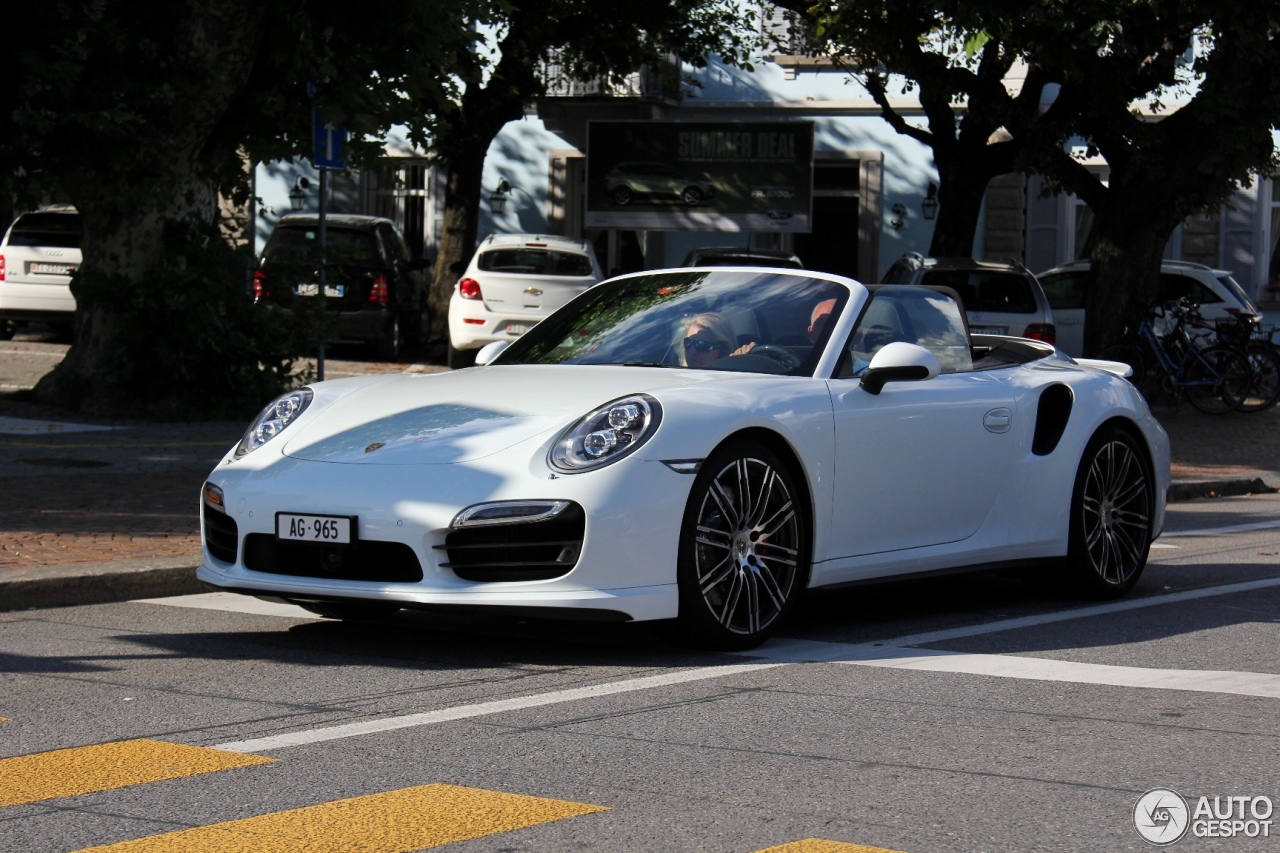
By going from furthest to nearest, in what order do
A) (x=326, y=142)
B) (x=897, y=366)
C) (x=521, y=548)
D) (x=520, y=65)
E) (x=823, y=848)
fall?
(x=520, y=65), (x=326, y=142), (x=897, y=366), (x=521, y=548), (x=823, y=848)

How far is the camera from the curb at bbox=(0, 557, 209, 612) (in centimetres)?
776

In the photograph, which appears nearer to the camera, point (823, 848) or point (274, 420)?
point (823, 848)

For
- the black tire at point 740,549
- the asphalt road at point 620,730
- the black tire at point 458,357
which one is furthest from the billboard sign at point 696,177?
the black tire at point 740,549

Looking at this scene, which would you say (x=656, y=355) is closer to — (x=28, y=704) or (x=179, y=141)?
Answer: (x=28, y=704)

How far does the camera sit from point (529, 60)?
25562 millimetres

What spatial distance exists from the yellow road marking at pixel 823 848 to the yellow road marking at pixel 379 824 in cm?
52

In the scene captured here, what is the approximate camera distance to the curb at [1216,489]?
14.6 m

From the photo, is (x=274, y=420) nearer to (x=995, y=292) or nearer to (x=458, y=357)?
(x=995, y=292)

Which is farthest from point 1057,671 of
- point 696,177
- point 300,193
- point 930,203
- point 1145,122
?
point 300,193

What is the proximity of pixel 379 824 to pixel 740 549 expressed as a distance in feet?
8.51

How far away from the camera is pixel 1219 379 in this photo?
20.4 meters

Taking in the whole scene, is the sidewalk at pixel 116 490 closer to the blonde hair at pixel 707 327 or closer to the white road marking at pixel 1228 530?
the white road marking at pixel 1228 530

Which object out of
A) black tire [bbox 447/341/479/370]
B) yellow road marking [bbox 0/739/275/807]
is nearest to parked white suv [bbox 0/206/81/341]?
black tire [bbox 447/341/479/370]

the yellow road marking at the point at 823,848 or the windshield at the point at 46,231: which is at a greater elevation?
the windshield at the point at 46,231
